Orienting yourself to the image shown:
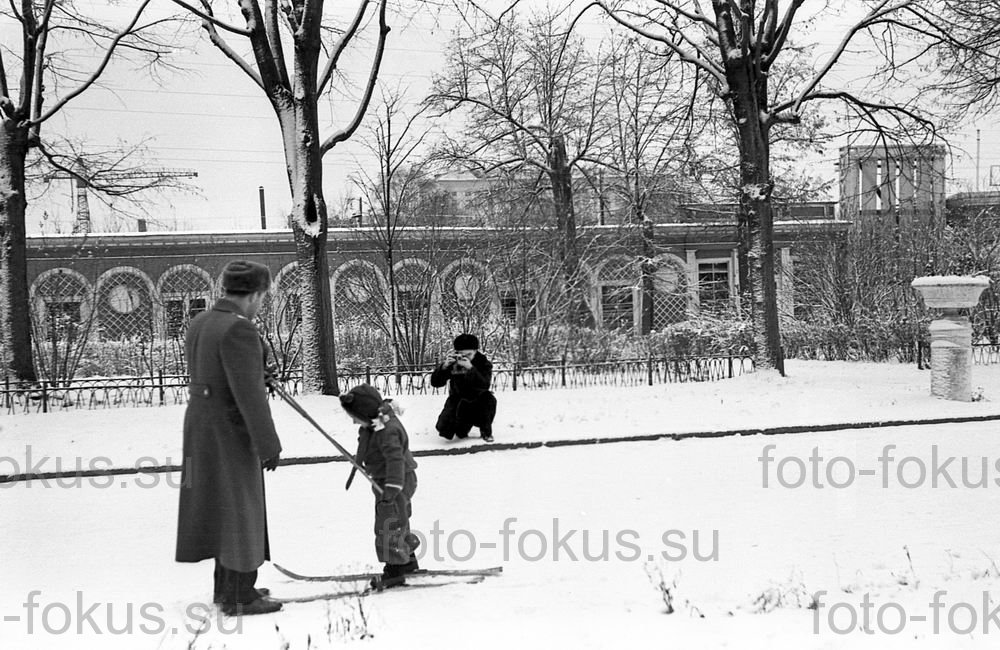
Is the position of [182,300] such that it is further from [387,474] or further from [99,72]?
[387,474]

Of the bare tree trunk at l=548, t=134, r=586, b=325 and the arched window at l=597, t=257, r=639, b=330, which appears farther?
the arched window at l=597, t=257, r=639, b=330

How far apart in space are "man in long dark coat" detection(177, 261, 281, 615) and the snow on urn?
9.91 metres

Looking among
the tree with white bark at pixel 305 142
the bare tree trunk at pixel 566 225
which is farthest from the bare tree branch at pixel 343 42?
the bare tree trunk at pixel 566 225

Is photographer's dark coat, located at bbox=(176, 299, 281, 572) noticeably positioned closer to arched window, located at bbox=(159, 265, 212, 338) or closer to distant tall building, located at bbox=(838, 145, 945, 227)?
arched window, located at bbox=(159, 265, 212, 338)

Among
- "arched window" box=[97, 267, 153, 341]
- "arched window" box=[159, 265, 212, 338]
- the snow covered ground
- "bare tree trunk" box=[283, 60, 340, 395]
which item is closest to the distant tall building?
the snow covered ground

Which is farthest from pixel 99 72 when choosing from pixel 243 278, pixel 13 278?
pixel 243 278

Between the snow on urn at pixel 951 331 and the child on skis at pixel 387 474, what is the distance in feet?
29.5

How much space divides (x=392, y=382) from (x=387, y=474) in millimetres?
10410

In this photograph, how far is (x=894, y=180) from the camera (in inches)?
922

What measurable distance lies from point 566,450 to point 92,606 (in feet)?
19.5

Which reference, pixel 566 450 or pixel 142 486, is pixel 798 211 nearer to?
pixel 566 450

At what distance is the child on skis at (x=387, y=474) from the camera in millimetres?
4941

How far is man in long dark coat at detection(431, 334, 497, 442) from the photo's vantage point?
951 centimetres

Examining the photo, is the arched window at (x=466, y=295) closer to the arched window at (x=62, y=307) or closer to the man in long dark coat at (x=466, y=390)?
the arched window at (x=62, y=307)
